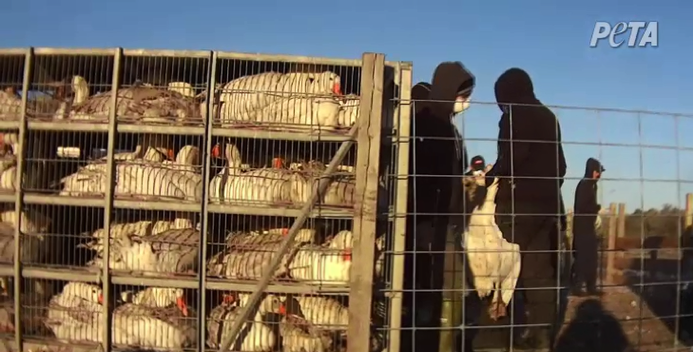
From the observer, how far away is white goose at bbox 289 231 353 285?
4199mm

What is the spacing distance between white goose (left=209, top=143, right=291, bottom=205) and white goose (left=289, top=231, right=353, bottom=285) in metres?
0.43

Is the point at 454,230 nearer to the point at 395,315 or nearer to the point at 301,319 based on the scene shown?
the point at 395,315

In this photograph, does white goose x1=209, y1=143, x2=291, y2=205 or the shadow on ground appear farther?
the shadow on ground

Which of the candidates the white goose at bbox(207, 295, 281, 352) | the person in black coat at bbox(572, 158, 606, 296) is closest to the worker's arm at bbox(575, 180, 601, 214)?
the person in black coat at bbox(572, 158, 606, 296)

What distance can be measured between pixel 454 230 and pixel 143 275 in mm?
2625

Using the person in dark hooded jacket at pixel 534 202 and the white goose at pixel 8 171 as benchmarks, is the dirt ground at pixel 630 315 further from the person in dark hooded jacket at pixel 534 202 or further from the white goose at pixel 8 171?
the white goose at pixel 8 171

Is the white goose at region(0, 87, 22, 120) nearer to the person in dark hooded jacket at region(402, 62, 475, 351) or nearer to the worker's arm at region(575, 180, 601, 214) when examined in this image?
the person in dark hooded jacket at region(402, 62, 475, 351)

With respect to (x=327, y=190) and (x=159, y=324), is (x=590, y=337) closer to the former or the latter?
(x=327, y=190)

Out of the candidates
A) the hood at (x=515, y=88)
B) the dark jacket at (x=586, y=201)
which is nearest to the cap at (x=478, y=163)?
the hood at (x=515, y=88)

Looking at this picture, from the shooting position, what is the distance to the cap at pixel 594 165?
522 cm

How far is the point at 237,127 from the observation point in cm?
425

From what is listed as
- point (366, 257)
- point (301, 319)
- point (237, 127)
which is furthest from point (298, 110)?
point (301, 319)

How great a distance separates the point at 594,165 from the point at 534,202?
2.18 feet

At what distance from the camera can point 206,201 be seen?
4.20 meters
